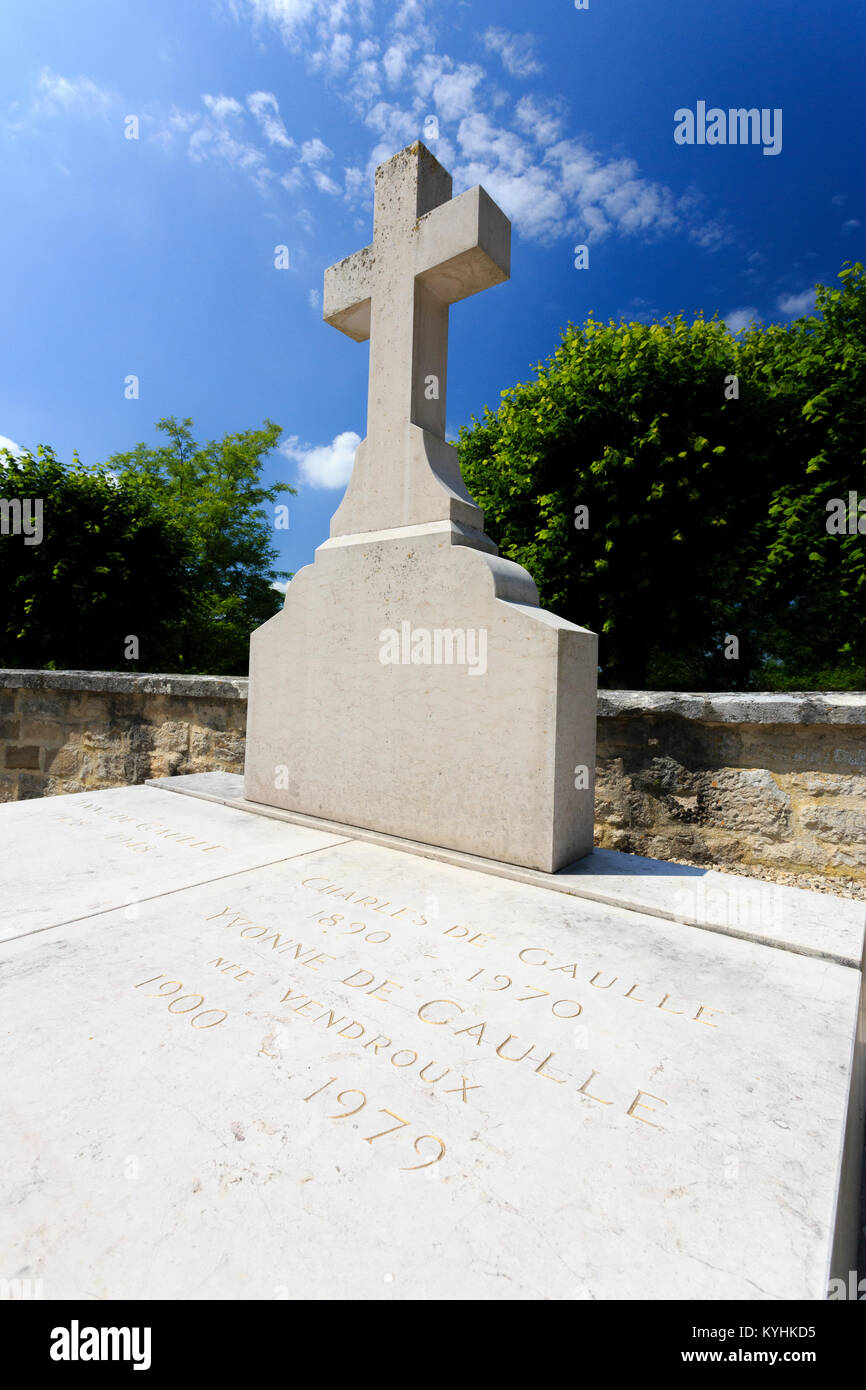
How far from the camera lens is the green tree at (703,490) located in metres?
9.66

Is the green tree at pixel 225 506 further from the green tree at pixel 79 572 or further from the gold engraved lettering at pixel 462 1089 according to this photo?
the gold engraved lettering at pixel 462 1089

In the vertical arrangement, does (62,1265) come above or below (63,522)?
below

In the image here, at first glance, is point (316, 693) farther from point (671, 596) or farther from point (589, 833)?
point (671, 596)

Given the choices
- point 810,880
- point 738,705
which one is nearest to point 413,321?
point 738,705

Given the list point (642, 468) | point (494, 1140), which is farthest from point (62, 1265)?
point (642, 468)

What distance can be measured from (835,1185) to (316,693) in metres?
2.95

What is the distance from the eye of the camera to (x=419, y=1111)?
1.27 meters

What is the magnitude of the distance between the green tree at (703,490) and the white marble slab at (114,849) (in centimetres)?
823

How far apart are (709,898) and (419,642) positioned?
5.64 feet

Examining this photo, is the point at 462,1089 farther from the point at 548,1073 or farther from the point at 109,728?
the point at 109,728

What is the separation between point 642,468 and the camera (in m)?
10.0
